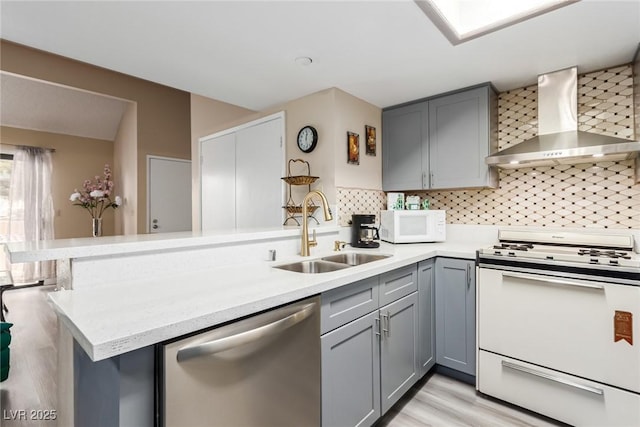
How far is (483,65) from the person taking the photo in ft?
A: 6.94

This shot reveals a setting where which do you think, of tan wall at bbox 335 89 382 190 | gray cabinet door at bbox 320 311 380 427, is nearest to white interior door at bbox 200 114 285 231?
tan wall at bbox 335 89 382 190

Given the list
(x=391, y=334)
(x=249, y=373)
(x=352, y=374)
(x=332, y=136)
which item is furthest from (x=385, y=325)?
(x=332, y=136)

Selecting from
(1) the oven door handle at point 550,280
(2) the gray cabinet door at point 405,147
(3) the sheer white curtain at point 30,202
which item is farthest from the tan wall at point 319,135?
(3) the sheer white curtain at point 30,202

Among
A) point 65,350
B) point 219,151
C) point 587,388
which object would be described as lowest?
point 587,388

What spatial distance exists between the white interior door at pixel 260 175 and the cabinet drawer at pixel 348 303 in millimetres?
1523

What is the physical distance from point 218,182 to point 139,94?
2.35m

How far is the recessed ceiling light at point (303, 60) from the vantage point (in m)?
2.04

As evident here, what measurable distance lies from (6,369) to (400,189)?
339 cm

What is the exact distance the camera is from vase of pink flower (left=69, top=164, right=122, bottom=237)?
17.3 feet

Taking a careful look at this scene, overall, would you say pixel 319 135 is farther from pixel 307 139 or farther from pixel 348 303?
pixel 348 303

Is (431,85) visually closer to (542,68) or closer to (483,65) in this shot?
(483,65)

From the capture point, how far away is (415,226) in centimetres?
258

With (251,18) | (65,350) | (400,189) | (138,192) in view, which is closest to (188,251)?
(65,350)

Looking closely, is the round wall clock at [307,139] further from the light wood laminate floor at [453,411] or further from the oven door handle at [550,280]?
the light wood laminate floor at [453,411]
